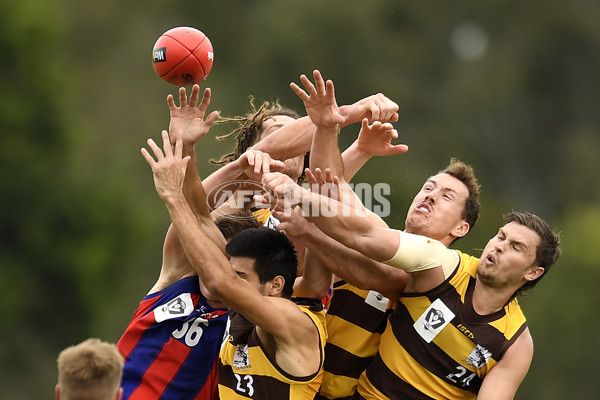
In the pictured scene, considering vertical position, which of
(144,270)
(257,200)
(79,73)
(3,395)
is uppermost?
(257,200)

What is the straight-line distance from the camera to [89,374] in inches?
239

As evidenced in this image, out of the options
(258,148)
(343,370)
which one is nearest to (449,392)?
(343,370)

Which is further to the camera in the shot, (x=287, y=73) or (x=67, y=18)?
(x=67, y=18)

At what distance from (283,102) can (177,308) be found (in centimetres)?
1703

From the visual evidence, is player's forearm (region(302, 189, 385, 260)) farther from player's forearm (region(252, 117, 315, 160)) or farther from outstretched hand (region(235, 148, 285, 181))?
player's forearm (region(252, 117, 315, 160))

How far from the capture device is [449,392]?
7.67 m

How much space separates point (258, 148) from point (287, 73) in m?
19.1

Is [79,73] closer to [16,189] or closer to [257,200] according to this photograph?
[16,189]

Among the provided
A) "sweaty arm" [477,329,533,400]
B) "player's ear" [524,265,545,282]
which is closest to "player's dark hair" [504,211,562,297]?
"player's ear" [524,265,545,282]

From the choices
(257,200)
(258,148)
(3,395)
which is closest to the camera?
(257,200)

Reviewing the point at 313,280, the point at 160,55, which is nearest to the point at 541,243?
the point at 313,280

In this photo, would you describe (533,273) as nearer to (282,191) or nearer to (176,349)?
(282,191)

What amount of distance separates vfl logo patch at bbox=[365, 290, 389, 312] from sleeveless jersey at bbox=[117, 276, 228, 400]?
0.99m

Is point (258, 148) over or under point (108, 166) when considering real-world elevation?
over
